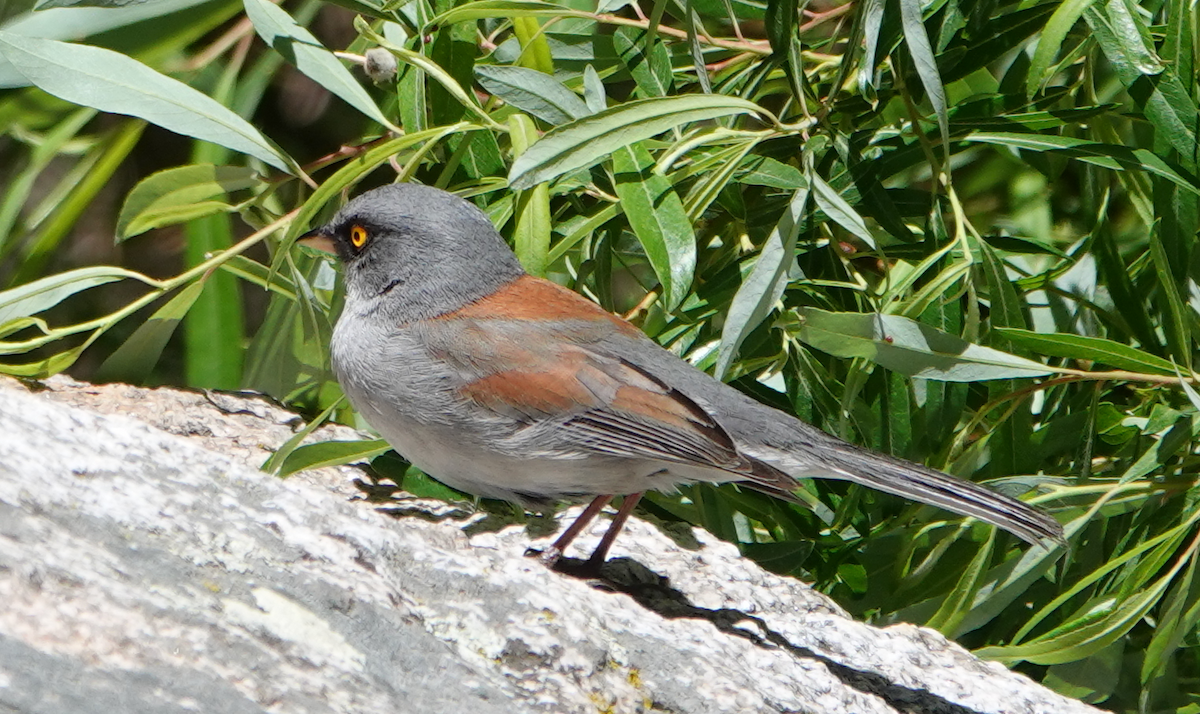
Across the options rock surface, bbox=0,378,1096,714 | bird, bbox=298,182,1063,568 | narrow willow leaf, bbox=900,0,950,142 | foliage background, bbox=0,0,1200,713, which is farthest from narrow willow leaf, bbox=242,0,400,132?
narrow willow leaf, bbox=900,0,950,142

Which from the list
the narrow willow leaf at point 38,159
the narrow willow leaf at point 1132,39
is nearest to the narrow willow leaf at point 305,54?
the narrow willow leaf at point 38,159

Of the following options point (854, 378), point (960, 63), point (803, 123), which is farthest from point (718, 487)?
point (960, 63)

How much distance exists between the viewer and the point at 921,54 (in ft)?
9.14

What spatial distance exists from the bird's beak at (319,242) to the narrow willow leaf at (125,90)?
0.19m

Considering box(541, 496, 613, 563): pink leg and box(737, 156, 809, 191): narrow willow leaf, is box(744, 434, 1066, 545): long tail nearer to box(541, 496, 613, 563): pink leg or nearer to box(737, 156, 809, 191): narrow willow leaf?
box(541, 496, 613, 563): pink leg

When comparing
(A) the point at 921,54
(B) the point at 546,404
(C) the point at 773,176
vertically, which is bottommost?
(B) the point at 546,404

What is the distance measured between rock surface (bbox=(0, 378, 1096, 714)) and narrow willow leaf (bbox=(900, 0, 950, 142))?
1.21 metres

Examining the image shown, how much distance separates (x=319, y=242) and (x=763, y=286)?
131 cm

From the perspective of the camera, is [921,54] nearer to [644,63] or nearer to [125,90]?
[644,63]

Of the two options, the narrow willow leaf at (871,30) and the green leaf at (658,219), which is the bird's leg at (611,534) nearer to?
the green leaf at (658,219)

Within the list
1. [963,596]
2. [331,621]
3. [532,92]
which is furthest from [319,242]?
[963,596]

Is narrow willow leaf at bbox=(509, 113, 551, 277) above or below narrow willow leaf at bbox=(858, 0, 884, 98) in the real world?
below

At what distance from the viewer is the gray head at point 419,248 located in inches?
131

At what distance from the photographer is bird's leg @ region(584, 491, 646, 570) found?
2.98 m
